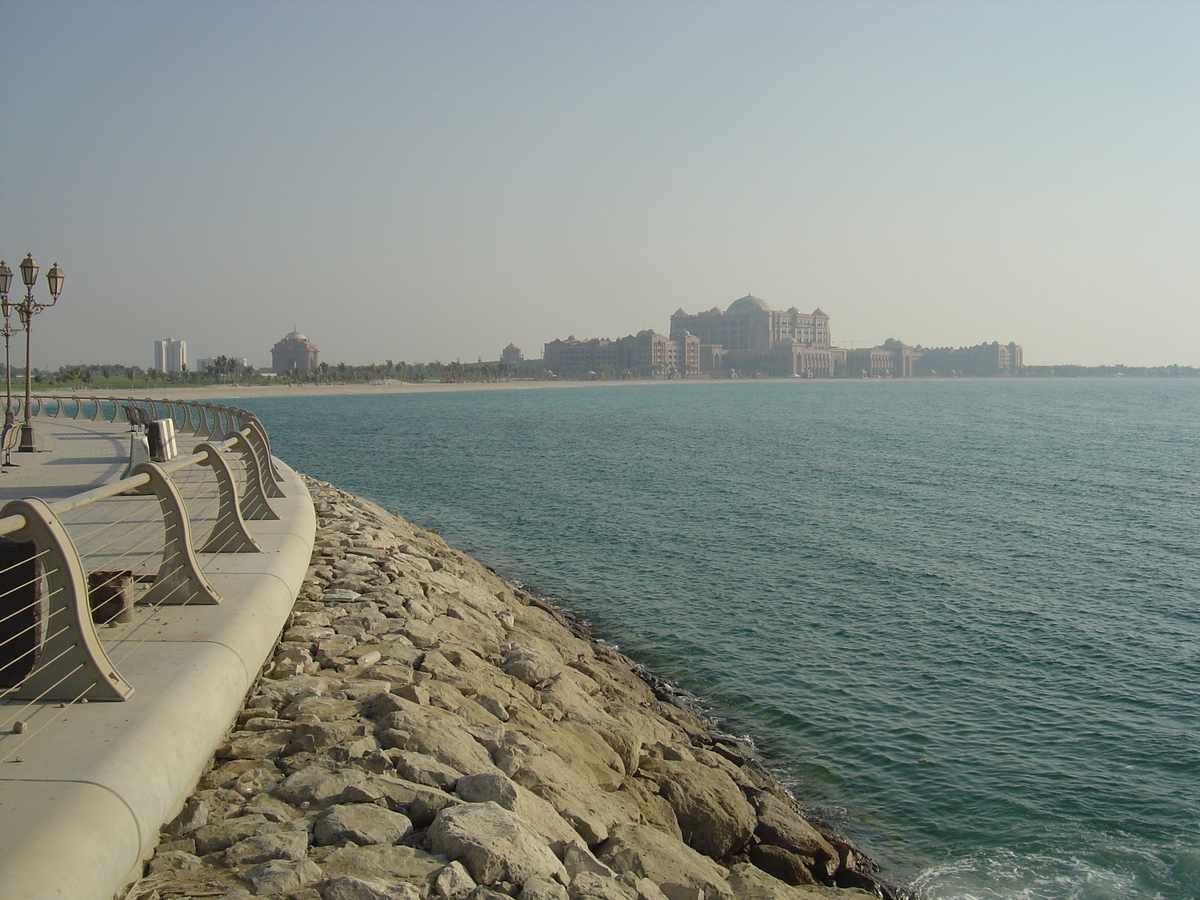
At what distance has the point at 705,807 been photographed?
25.0 ft

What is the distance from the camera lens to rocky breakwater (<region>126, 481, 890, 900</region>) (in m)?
4.37

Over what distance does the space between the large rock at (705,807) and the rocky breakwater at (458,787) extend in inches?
0.8

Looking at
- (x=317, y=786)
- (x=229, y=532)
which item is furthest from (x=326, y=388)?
(x=317, y=786)

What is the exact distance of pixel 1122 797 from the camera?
934cm

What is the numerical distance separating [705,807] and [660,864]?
214cm

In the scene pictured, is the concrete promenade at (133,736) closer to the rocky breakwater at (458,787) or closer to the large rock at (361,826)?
the rocky breakwater at (458,787)

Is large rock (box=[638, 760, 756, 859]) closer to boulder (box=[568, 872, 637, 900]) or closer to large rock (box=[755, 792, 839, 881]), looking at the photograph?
large rock (box=[755, 792, 839, 881])

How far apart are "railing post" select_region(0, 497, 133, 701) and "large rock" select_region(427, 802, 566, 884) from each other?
207 cm

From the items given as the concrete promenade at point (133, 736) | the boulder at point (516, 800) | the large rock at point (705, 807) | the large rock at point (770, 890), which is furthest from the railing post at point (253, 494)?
the large rock at point (770, 890)

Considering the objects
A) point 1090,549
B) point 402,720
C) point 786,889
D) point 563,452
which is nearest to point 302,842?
point 402,720

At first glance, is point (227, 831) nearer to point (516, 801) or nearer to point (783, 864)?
point (516, 801)

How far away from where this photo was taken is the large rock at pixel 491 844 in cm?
445

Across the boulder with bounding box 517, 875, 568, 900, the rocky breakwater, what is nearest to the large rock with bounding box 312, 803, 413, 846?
the rocky breakwater

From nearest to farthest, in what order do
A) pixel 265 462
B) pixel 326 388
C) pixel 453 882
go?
pixel 453 882, pixel 265 462, pixel 326 388
